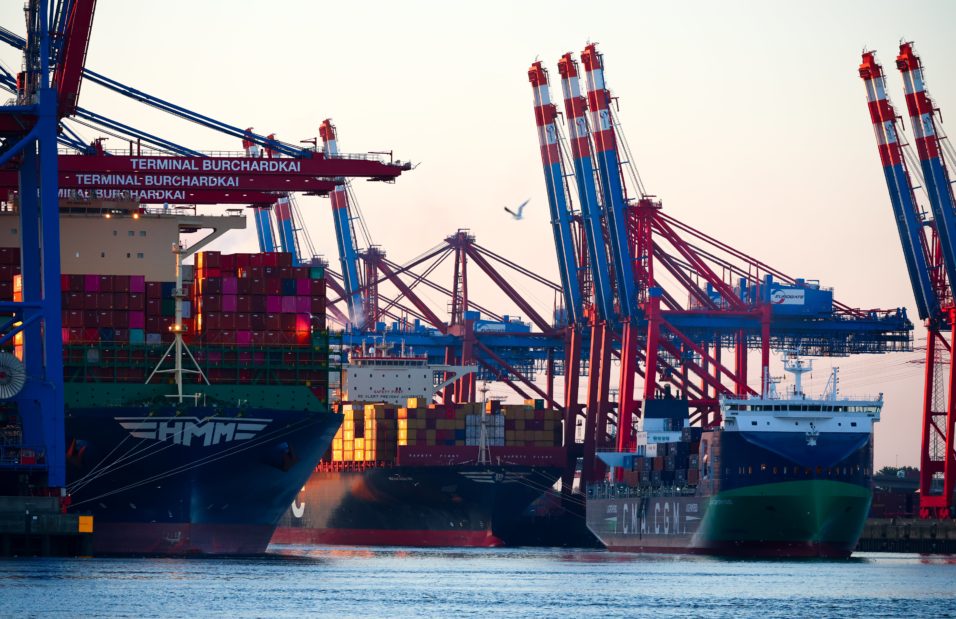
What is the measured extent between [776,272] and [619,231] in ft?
31.5

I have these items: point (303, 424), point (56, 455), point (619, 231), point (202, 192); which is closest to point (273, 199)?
point (202, 192)

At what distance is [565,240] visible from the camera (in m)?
102

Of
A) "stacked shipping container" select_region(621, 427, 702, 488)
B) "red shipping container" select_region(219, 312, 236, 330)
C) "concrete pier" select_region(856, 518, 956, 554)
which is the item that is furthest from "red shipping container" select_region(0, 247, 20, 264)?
"concrete pier" select_region(856, 518, 956, 554)

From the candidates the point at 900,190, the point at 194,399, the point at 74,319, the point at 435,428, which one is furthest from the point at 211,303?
the point at 900,190

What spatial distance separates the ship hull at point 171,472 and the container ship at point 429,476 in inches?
1225

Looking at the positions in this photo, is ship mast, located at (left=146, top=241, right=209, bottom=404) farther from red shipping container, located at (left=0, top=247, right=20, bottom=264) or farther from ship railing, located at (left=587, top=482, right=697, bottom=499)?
ship railing, located at (left=587, top=482, right=697, bottom=499)

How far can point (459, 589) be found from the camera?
2211 inches

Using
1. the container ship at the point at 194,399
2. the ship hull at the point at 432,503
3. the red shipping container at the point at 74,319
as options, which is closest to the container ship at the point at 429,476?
the ship hull at the point at 432,503

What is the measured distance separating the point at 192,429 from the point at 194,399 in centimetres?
105

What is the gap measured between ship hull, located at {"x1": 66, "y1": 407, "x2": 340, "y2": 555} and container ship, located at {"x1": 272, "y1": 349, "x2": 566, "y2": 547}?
3112 centimetres

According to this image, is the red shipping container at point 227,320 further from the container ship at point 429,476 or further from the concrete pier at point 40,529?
the container ship at point 429,476

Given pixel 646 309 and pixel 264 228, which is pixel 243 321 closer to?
pixel 646 309

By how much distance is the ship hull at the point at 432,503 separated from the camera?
3863 inches

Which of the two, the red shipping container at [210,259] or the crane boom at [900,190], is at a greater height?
the crane boom at [900,190]
